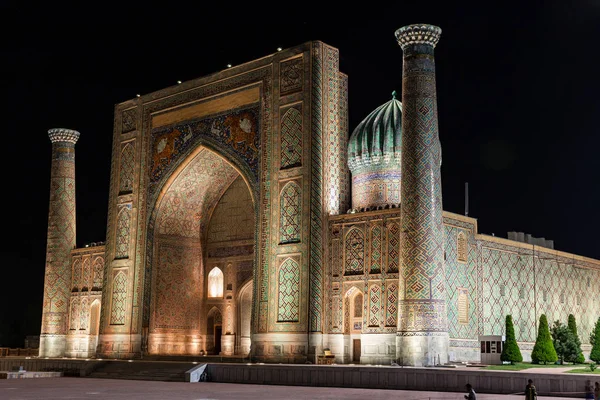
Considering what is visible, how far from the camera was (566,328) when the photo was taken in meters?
15.4

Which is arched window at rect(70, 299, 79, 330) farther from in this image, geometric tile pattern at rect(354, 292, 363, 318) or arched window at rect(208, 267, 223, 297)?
geometric tile pattern at rect(354, 292, 363, 318)

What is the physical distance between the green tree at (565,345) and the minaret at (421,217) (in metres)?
3.95

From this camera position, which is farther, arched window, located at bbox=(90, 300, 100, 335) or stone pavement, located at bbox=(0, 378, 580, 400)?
arched window, located at bbox=(90, 300, 100, 335)

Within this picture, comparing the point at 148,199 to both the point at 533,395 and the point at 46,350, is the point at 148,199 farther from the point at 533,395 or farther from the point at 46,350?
the point at 533,395

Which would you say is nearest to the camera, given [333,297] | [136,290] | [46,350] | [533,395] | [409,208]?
[533,395]

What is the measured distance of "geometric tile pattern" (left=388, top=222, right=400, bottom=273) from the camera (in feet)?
42.9

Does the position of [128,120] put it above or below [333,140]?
above

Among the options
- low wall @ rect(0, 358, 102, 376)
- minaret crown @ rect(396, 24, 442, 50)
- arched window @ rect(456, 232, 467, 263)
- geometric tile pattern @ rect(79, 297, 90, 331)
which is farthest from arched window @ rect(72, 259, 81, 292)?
minaret crown @ rect(396, 24, 442, 50)

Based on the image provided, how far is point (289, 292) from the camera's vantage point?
46.1 feet

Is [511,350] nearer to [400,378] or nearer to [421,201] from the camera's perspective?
[421,201]

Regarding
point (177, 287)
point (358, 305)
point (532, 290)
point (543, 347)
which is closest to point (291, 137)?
point (358, 305)

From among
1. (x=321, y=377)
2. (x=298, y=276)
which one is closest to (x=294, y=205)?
(x=298, y=276)

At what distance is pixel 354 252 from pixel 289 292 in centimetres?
137

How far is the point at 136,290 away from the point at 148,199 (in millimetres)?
1889
